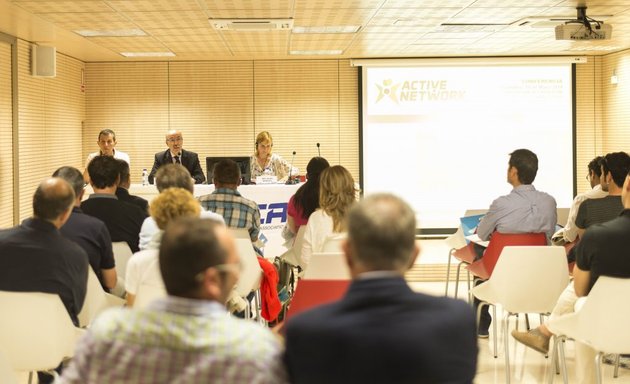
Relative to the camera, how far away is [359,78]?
12531 mm

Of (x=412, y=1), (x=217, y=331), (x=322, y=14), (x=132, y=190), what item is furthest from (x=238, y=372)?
(x=132, y=190)

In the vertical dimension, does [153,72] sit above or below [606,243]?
above

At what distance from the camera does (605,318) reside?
3875 mm

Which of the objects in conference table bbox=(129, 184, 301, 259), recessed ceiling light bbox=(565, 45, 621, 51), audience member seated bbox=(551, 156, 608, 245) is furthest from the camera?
recessed ceiling light bbox=(565, 45, 621, 51)

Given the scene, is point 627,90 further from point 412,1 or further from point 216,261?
point 216,261

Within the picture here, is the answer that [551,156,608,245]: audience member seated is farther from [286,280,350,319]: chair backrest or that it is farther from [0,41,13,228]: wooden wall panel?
[0,41,13,228]: wooden wall panel

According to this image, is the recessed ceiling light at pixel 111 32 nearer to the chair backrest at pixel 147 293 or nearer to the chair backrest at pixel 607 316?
the chair backrest at pixel 147 293

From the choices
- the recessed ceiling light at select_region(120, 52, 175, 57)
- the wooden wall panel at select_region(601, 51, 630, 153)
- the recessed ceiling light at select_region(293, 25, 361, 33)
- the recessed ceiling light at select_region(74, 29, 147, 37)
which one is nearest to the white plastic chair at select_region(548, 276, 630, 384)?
the recessed ceiling light at select_region(293, 25, 361, 33)

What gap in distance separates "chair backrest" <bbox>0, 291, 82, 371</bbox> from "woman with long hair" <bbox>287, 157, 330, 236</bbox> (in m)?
2.77

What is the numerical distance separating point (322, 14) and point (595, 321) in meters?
4.84

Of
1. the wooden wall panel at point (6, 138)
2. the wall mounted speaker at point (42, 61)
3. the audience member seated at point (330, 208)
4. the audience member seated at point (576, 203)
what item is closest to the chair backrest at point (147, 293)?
the audience member seated at point (330, 208)

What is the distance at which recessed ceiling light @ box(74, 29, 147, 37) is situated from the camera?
352 inches

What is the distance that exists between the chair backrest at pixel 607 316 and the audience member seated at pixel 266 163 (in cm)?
567

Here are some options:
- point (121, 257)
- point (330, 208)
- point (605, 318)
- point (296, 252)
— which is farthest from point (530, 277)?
point (121, 257)
